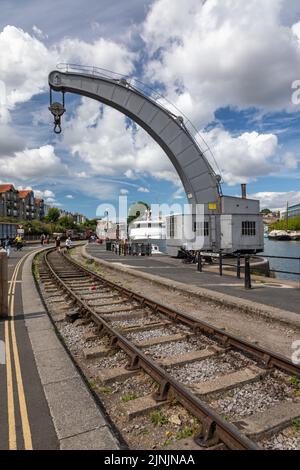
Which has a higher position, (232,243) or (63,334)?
(232,243)

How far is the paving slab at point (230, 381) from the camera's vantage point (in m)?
4.06

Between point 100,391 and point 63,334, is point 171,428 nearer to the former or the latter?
point 100,391

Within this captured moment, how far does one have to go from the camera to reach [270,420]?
3.40 meters

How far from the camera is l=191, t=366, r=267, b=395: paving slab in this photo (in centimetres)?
406

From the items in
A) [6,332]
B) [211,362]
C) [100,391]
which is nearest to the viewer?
[100,391]

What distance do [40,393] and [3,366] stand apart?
1135mm

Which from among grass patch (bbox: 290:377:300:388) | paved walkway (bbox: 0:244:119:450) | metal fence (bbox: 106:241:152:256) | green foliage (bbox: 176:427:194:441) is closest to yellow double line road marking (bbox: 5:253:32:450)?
paved walkway (bbox: 0:244:119:450)

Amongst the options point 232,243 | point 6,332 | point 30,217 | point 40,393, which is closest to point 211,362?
point 40,393

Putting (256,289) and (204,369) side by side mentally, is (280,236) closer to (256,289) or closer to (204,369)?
(256,289)

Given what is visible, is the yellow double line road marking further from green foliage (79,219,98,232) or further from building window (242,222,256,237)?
green foliage (79,219,98,232)

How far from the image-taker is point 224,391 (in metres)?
4.09

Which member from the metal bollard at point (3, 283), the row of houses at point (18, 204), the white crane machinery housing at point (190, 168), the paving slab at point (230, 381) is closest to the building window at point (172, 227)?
the white crane machinery housing at point (190, 168)

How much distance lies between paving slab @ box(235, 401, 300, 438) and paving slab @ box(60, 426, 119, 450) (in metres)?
1.29

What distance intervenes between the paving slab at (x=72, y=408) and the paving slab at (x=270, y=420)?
144 centimetres
